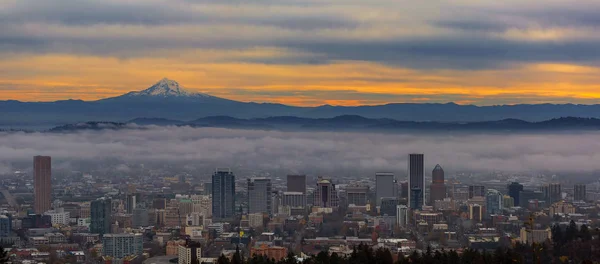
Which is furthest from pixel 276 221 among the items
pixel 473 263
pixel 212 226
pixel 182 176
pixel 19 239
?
pixel 473 263

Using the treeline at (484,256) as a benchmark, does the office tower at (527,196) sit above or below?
below

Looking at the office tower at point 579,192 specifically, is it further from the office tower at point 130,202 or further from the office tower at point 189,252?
the office tower at point 189,252

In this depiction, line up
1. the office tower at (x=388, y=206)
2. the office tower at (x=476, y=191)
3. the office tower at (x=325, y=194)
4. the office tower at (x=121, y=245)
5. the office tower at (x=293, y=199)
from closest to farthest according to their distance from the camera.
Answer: the office tower at (x=121, y=245), the office tower at (x=388, y=206), the office tower at (x=325, y=194), the office tower at (x=293, y=199), the office tower at (x=476, y=191)

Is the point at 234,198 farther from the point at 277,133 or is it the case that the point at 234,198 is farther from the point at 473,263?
the point at 473,263

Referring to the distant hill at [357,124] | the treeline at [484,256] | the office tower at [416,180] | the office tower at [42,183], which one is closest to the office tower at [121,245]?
the office tower at [42,183]

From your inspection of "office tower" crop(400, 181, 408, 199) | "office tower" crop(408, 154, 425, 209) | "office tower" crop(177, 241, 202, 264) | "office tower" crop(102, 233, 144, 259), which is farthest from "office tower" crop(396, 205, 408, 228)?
"office tower" crop(177, 241, 202, 264)

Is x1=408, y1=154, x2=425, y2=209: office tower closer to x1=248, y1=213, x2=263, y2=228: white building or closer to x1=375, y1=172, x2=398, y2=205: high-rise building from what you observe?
x1=375, y1=172, x2=398, y2=205: high-rise building

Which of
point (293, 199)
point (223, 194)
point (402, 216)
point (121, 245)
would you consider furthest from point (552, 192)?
point (121, 245)
